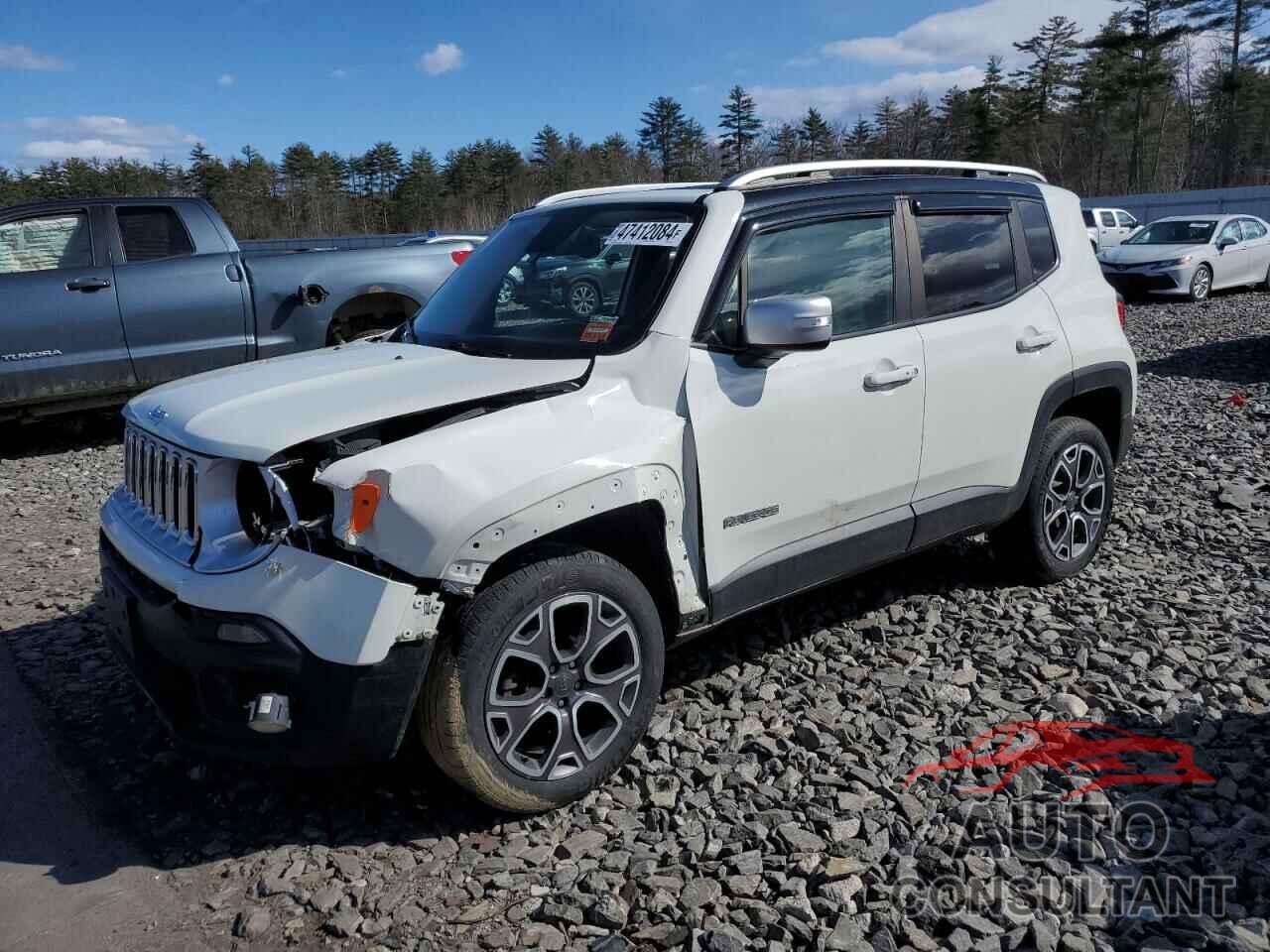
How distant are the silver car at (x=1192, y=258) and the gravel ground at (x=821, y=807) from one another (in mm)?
14375

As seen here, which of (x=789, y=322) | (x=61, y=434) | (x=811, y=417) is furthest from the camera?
(x=61, y=434)

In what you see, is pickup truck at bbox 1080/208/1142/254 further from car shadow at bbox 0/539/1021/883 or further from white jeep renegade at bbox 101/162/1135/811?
car shadow at bbox 0/539/1021/883

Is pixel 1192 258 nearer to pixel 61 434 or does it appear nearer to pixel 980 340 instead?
pixel 980 340

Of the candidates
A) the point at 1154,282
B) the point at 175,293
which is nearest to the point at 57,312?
the point at 175,293

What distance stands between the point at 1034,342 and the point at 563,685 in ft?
8.84

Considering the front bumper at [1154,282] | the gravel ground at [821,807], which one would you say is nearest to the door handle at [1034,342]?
the gravel ground at [821,807]

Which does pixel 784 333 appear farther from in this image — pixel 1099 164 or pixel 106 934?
pixel 1099 164

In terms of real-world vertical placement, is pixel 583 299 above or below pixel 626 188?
below

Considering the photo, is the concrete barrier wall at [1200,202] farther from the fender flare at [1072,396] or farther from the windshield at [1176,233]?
the fender flare at [1072,396]

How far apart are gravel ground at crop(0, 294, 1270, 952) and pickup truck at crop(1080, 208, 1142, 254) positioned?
24.2 metres

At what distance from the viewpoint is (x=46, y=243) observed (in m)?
7.86

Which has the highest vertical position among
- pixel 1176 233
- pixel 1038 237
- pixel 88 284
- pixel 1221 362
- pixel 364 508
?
pixel 1176 233

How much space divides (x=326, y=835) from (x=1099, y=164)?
6043cm

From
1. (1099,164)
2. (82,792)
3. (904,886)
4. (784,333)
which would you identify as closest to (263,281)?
(82,792)
